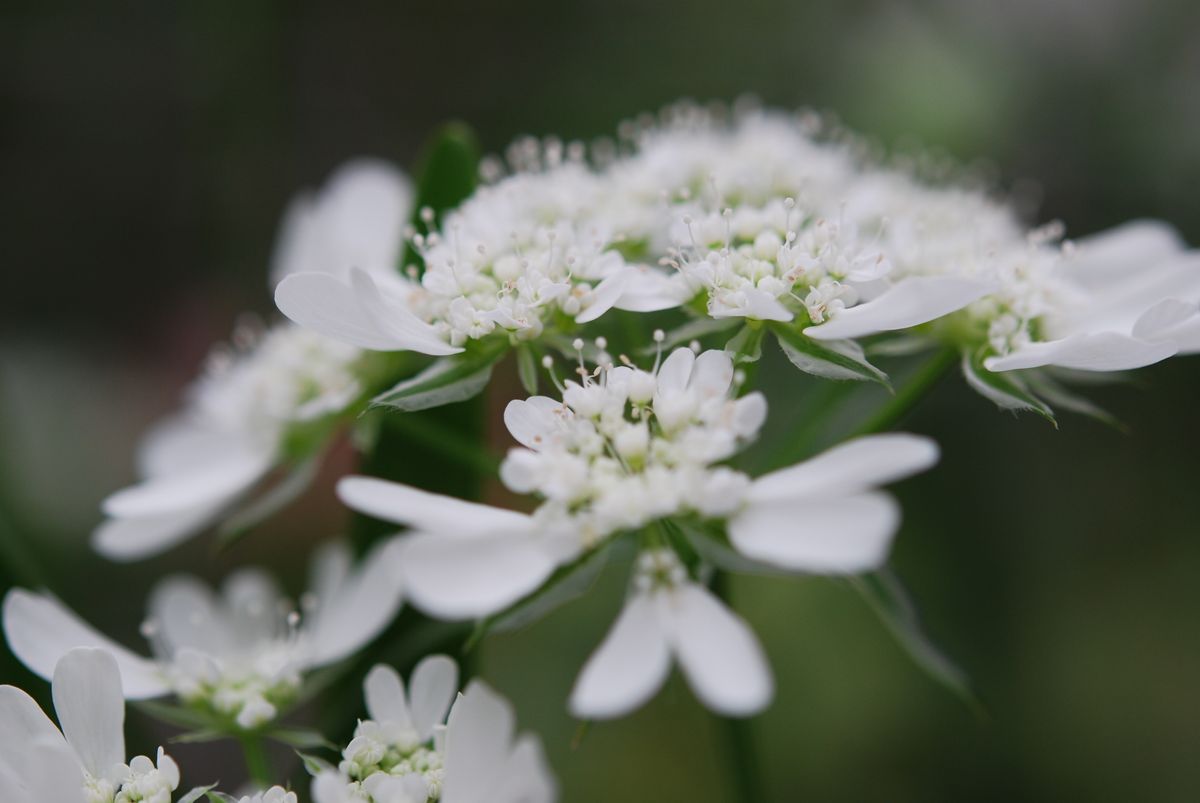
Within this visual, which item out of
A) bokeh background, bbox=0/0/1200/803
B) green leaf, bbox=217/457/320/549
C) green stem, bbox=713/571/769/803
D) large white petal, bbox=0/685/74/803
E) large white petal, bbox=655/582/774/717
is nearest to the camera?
large white petal, bbox=655/582/774/717

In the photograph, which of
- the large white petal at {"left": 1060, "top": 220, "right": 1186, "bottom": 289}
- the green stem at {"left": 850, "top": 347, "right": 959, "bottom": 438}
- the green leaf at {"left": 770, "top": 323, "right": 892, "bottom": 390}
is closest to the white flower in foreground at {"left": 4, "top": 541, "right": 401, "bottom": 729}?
the green leaf at {"left": 770, "top": 323, "right": 892, "bottom": 390}

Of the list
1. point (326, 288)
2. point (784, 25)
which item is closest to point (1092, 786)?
point (326, 288)

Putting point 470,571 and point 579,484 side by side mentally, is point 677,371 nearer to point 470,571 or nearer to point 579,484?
point 579,484

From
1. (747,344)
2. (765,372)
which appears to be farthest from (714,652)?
(765,372)

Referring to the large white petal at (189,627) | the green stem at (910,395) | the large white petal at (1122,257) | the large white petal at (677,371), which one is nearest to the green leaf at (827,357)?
the large white petal at (677,371)

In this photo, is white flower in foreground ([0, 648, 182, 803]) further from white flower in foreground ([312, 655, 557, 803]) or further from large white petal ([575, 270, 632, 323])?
large white petal ([575, 270, 632, 323])

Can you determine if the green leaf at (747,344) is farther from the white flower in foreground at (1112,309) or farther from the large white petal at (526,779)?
the large white petal at (526,779)

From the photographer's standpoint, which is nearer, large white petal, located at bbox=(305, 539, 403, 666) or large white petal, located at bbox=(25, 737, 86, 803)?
large white petal, located at bbox=(25, 737, 86, 803)
